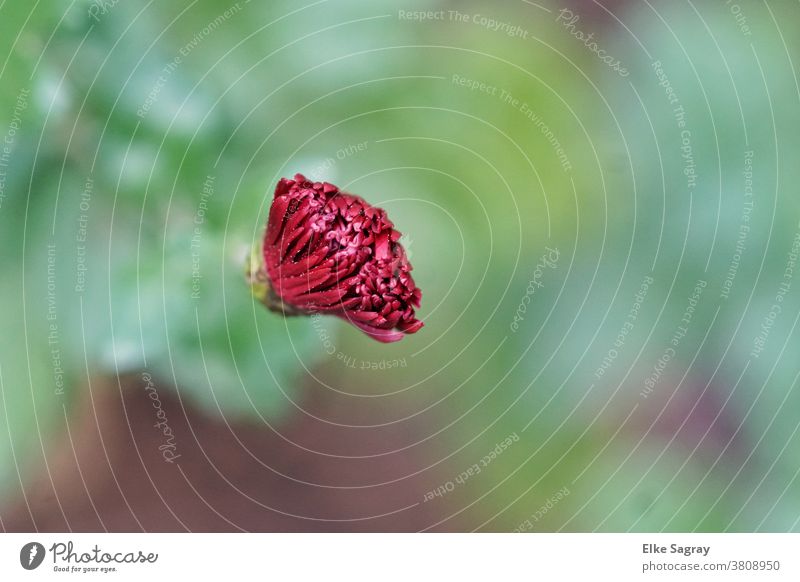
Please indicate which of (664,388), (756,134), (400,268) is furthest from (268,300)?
(756,134)
